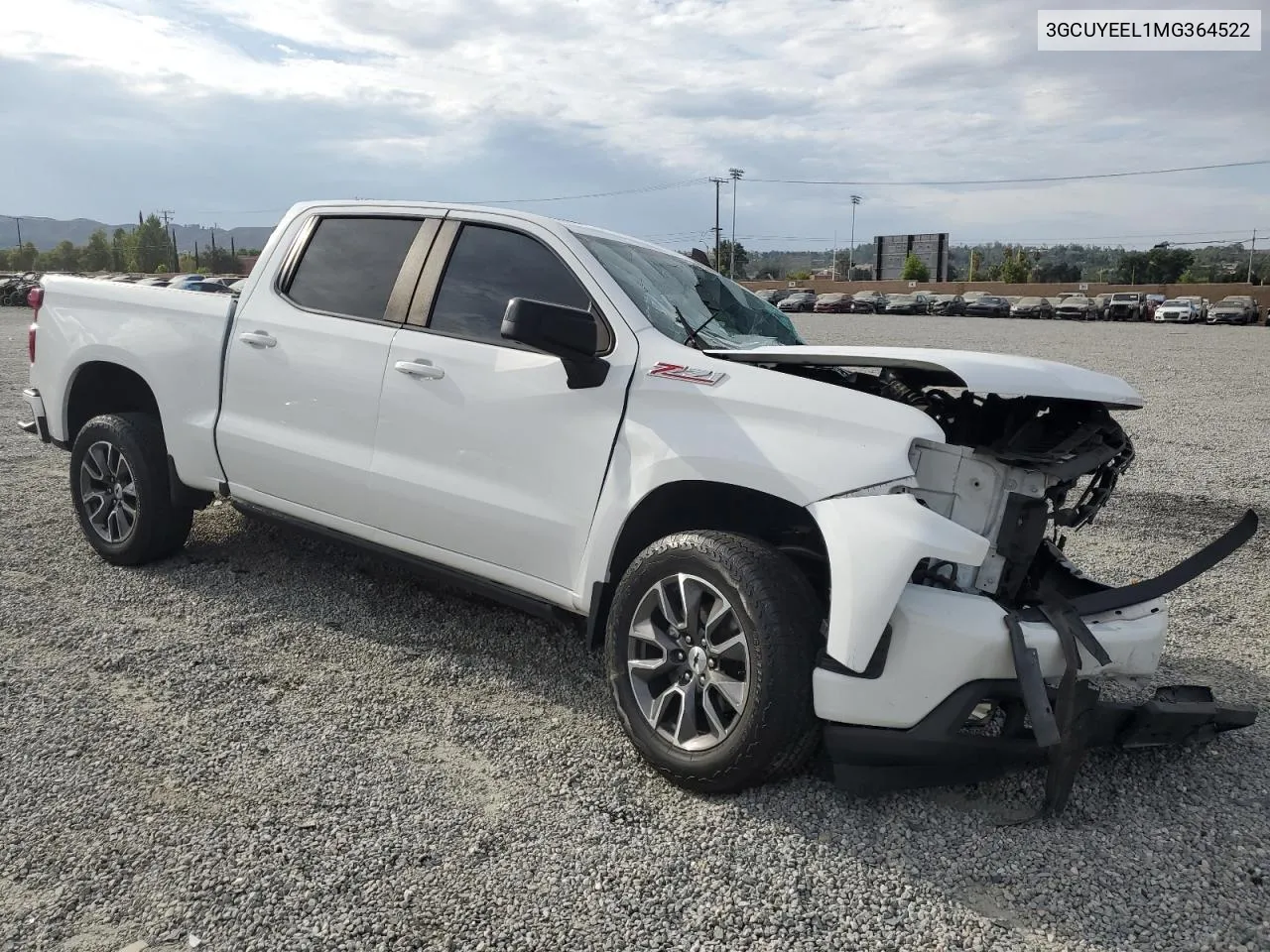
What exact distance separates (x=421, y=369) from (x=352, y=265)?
0.84 meters

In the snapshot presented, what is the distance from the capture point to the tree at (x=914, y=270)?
102125 millimetres

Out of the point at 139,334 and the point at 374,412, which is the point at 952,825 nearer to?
the point at 374,412

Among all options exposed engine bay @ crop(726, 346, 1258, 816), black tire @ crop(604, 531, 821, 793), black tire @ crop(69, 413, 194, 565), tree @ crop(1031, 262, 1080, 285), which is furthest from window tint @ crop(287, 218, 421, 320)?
tree @ crop(1031, 262, 1080, 285)

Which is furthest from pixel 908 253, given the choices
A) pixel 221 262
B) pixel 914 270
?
pixel 221 262

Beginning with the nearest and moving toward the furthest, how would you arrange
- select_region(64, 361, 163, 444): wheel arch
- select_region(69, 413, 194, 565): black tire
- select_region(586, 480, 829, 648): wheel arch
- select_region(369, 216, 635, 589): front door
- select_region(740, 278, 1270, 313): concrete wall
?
select_region(586, 480, 829, 648): wheel arch < select_region(369, 216, 635, 589): front door < select_region(69, 413, 194, 565): black tire < select_region(64, 361, 163, 444): wheel arch < select_region(740, 278, 1270, 313): concrete wall

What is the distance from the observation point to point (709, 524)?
3572 mm

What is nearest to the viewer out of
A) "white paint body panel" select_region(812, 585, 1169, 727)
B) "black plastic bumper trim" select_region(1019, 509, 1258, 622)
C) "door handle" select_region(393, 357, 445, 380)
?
"white paint body panel" select_region(812, 585, 1169, 727)

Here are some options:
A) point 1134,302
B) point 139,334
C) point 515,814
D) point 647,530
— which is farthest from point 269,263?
point 1134,302

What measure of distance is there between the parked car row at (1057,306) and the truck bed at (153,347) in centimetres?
4374

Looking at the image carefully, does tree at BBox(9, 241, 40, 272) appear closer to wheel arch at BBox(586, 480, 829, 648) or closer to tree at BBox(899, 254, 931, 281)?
tree at BBox(899, 254, 931, 281)

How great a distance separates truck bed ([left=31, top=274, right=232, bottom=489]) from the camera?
473 cm

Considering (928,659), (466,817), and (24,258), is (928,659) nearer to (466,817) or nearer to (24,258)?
(466,817)

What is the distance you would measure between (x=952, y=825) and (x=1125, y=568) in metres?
3.15

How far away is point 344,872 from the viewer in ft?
9.07
